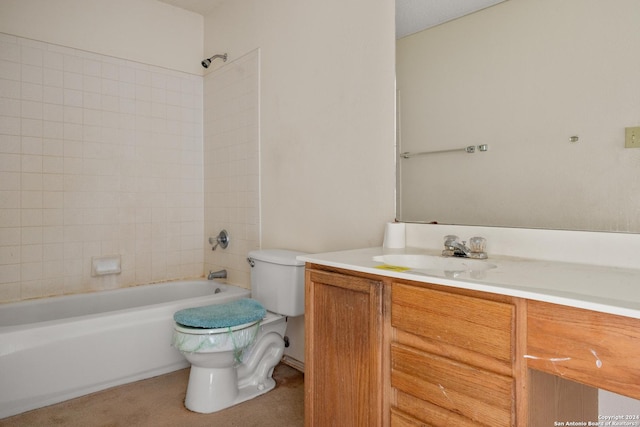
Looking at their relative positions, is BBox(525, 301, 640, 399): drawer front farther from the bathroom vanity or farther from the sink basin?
the sink basin

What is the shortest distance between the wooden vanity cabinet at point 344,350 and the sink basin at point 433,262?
200 millimetres

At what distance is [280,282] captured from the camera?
2064 millimetres

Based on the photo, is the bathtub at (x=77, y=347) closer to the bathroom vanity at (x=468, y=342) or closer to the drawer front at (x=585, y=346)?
the bathroom vanity at (x=468, y=342)

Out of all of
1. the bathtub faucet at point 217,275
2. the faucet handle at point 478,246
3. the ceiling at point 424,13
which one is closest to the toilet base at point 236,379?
the bathtub faucet at point 217,275

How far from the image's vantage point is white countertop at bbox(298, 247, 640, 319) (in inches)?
31.3

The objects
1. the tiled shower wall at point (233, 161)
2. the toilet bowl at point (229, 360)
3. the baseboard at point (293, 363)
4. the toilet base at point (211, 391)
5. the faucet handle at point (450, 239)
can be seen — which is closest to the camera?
the faucet handle at point (450, 239)

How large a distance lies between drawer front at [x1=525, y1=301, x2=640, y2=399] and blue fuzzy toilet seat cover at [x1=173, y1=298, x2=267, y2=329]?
1.28 metres

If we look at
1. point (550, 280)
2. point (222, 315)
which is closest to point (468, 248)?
point (550, 280)

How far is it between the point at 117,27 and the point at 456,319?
293 centimetres

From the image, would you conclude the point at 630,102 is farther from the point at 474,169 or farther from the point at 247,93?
the point at 247,93

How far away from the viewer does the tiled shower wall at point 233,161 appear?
8.66ft

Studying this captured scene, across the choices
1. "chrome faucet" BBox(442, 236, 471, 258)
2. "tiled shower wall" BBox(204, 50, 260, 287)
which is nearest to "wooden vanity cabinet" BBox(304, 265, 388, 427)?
"chrome faucet" BBox(442, 236, 471, 258)

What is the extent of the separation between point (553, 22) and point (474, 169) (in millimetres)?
547

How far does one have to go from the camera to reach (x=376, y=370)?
3.91 feet
